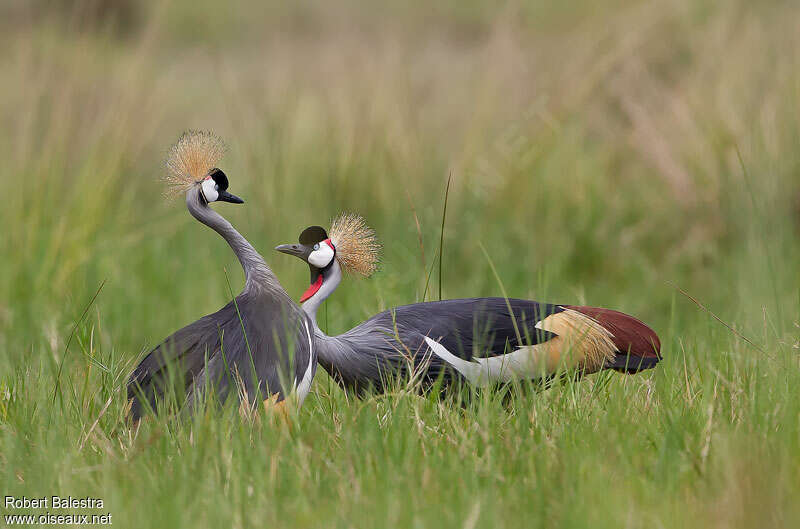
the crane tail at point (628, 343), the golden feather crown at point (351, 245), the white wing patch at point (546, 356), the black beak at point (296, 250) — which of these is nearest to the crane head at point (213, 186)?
the black beak at point (296, 250)

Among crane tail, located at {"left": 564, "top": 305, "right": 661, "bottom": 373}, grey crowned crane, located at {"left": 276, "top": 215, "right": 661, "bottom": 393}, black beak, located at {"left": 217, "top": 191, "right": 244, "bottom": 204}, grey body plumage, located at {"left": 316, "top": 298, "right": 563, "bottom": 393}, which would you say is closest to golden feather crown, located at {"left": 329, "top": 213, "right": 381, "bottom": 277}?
grey crowned crane, located at {"left": 276, "top": 215, "right": 661, "bottom": 393}

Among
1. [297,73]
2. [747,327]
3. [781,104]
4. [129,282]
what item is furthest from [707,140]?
[129,282]

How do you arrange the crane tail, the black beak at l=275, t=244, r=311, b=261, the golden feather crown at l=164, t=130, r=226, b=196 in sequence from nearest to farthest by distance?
1. the golden feather crown at l=164, t=130, r=226, b=196
2. the black beak at l=275, t=244, r=311, b=261
3. the crane tail

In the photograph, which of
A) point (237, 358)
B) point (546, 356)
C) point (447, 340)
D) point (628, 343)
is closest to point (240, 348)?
point (237, 358)

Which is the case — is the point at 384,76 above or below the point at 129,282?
above

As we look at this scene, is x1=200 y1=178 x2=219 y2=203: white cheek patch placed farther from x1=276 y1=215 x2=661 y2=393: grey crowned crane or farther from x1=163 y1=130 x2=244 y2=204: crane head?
x1=276 y1=215 x2=661 y2=393: grey crowned crane

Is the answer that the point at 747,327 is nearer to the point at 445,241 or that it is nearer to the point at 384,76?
the point at 445,241

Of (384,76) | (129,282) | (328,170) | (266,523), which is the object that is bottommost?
(266,523)

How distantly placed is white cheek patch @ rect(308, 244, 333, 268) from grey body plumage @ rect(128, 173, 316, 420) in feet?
0.45

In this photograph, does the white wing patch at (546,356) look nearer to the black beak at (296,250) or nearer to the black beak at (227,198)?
the black beak at (296,250)

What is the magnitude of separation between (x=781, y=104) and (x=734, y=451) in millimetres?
3322

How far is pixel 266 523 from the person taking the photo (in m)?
1.94

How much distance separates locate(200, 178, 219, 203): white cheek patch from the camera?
2.28m

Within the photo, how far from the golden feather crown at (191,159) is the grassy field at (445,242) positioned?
33cm
